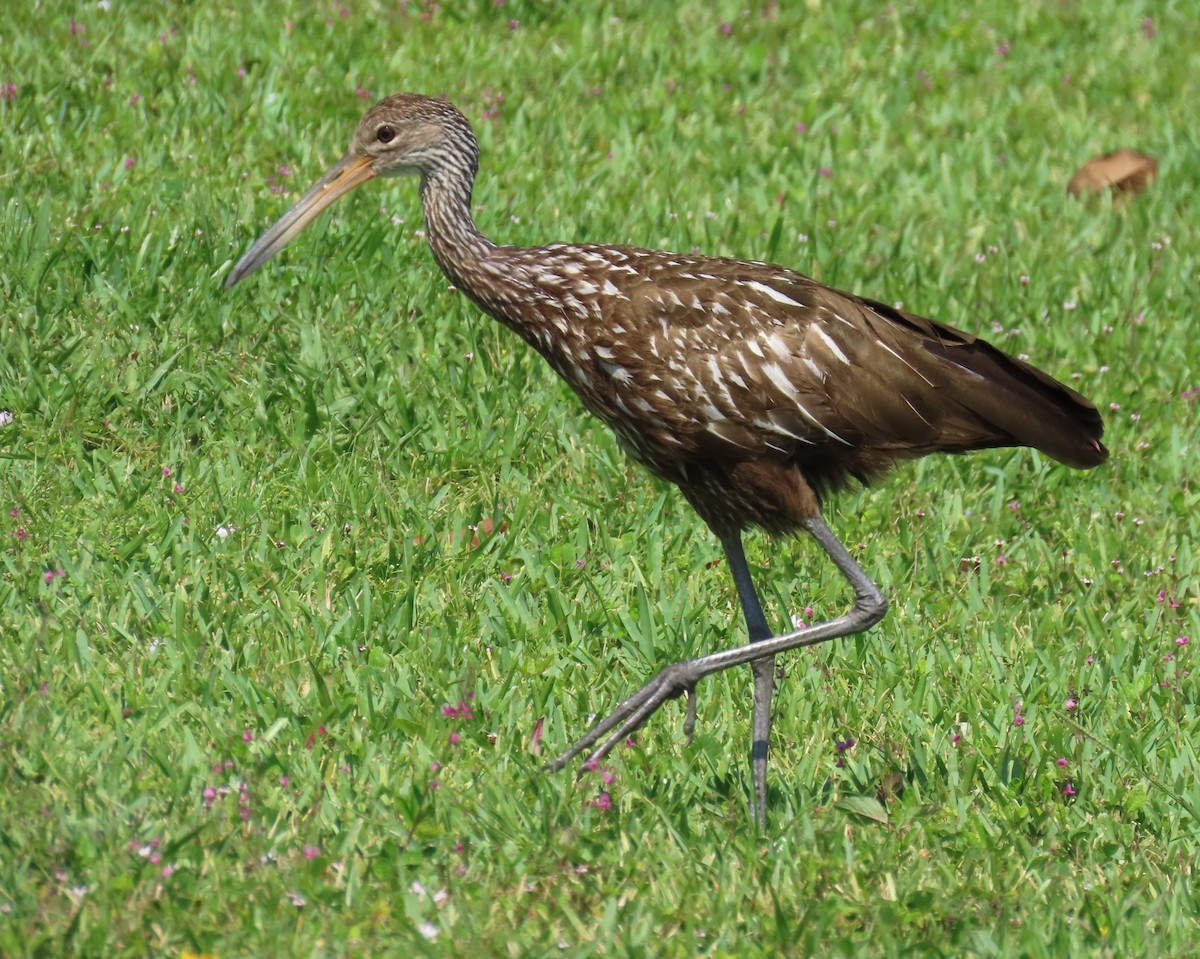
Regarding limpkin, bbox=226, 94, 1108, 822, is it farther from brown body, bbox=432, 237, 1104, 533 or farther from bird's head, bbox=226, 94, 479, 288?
bird's head, bbox=226, 94, 479, 288

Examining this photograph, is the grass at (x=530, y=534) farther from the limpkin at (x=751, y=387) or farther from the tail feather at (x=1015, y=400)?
the tail feather at (x=1015, y=400)

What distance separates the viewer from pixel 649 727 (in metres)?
5.31

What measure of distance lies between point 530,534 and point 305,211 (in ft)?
4.80

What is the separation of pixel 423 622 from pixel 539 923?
1716 millimetres

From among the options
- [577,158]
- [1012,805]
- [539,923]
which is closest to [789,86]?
[577,158]

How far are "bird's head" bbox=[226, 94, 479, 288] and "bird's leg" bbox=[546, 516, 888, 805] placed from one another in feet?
5.60

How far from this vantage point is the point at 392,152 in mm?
5480

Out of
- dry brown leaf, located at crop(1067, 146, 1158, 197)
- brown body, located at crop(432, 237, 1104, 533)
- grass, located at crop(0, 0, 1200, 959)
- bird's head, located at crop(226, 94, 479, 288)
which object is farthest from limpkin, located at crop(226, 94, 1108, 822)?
dry brown leaf, located at crop(1067, 146, 1158, 197)

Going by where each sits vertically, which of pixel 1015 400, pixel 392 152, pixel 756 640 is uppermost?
pixel 392 152

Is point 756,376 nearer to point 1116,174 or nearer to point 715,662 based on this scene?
point 715,662

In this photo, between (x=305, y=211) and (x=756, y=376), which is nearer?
(x=756, y=376)

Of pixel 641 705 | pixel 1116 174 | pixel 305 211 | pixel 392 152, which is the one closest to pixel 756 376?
pixel 641 705

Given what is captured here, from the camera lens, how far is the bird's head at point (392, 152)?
5.43 metres

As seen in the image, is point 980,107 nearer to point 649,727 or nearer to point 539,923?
point 649,727
